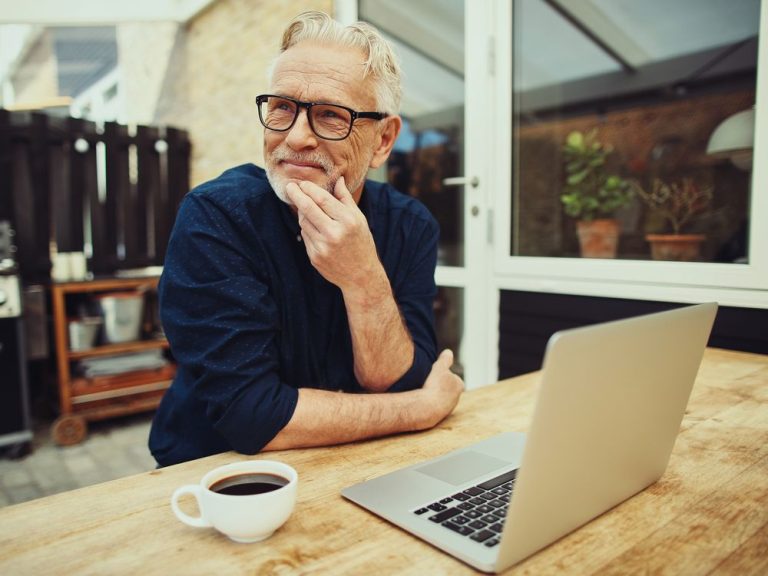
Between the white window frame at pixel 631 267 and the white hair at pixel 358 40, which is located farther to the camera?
the white window frame at pixel 631 267

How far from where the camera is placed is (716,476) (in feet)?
2.47

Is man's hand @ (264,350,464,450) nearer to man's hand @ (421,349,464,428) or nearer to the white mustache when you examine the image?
man's hand @ (421,349,464,428)

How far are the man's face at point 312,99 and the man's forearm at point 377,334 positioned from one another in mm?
252

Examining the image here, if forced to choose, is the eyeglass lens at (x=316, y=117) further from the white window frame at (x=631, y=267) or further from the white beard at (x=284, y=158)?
the white window frame at (x=631, y=267)

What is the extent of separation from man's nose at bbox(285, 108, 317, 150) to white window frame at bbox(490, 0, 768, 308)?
150 centimetres

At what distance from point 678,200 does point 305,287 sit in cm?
189

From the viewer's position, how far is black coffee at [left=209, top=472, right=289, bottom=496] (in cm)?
61

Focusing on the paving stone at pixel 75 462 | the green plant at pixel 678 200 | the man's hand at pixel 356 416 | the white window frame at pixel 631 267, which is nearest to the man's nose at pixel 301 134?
the man's hand at pixel 356 416

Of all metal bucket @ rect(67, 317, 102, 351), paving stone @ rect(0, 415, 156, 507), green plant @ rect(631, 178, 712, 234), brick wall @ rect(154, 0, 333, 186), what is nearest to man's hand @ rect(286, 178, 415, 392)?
green plant @ rect(631, 178, 712, 234)

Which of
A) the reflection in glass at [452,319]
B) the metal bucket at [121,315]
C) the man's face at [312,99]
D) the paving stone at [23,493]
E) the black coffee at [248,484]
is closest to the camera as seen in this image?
the black coffee at [248,484]

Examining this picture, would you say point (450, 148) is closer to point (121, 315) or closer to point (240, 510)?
point (121, 315)

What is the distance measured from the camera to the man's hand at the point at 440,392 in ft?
3.07

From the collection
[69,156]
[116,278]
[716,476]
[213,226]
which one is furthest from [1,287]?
[716,476]

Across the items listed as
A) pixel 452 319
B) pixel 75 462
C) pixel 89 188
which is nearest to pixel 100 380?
pixel 75 462
